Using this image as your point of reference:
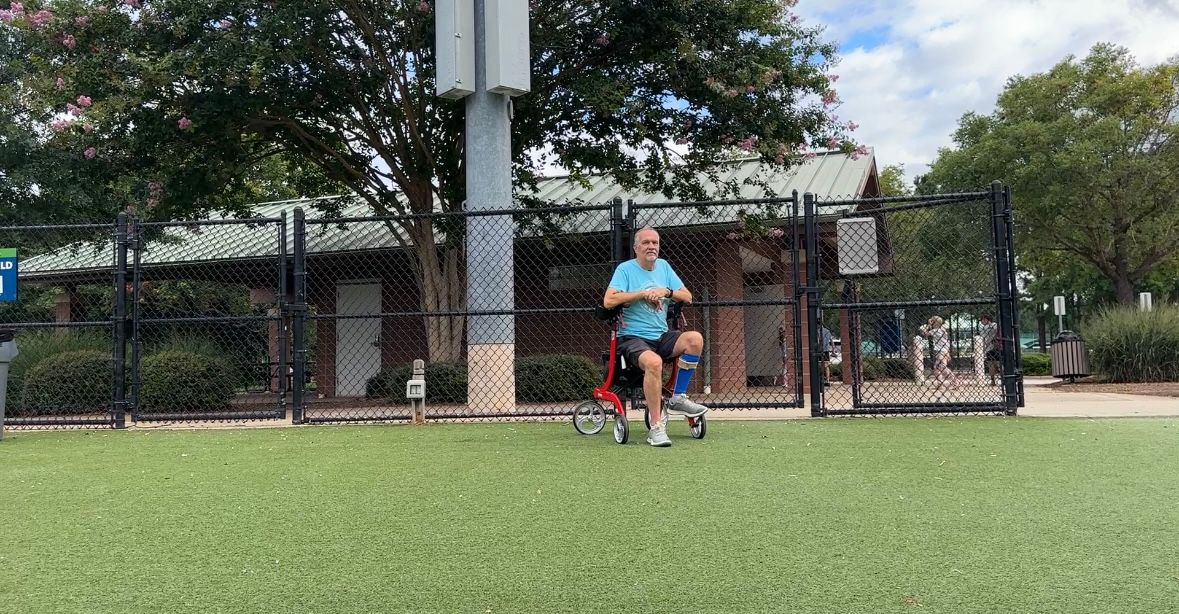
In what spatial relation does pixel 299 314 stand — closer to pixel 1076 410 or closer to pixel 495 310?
pixel 495 310

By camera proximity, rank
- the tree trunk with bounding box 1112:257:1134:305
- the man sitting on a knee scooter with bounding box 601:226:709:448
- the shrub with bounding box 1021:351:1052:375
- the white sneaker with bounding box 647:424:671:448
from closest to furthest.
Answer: the white sneaker with bounding box 647:424:671:448
the man sitting on a knee scooter with bounding box 601:226:709:448
the shrub with bounding box 1021:351:1052:375
the tree trunk with bounding box 1112:257:1134:305

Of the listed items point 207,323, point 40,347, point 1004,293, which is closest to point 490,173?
point 207,323

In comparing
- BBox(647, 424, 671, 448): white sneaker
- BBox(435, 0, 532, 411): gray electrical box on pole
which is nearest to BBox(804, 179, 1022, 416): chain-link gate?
BBox(647, 424, 671, 448): white sneaker

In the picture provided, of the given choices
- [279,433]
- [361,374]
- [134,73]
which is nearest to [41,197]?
[134,73]

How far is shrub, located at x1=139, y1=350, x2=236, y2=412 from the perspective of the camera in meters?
10.9

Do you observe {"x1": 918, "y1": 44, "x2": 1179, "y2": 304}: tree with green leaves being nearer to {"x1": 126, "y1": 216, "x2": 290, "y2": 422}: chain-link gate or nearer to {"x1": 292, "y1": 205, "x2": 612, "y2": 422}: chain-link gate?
{"x1": 292, "y1": 205, "x2": 612, "y2": 422}: chain-link gate

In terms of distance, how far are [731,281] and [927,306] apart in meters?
7.11

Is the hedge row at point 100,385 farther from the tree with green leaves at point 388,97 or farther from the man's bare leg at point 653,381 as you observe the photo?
the man's bare leg at point 653,381

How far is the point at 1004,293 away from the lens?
25.0ft

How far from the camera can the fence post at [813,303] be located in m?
7.80

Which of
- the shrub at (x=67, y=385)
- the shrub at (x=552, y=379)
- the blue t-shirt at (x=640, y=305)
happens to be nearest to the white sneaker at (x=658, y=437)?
the blue t-shirt at (x=640, y=305)

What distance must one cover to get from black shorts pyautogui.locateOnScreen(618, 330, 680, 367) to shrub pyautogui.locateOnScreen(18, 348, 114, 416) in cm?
792

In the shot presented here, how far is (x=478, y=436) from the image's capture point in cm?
680

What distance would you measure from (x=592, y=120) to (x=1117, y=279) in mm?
24577
